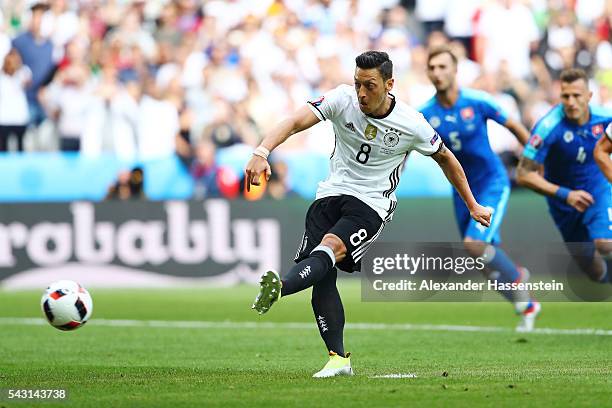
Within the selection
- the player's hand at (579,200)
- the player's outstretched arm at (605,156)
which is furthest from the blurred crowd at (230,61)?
the player's outstretched arm at (605,156)

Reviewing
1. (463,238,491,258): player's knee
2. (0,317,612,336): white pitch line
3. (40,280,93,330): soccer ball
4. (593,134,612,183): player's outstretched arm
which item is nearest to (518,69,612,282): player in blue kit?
(0,317,612,336): white pitch line

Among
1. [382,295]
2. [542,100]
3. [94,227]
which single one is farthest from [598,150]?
[542,100]

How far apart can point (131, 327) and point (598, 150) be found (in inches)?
247

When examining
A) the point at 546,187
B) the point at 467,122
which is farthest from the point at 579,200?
the point at 467,122

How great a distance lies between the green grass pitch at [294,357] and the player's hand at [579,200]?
→ 137 cm

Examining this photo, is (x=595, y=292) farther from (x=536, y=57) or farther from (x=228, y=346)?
(x=536, y=57)

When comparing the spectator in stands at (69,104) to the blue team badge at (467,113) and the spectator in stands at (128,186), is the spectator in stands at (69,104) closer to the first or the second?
the spectator in stands at (128,186)

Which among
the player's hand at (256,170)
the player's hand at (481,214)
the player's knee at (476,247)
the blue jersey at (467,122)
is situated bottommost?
the player's knee at (476,247)

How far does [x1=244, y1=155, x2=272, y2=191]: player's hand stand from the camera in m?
8.71

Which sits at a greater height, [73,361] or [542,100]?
[542,100]

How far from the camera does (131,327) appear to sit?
49.3 feet

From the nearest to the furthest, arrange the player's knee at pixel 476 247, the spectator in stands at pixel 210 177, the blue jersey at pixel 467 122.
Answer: the blue jersey at pixel 467 122 → the player's knee at pixel 476 247 → the spectator in stands at pixel 210 177

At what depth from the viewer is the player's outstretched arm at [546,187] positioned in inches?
516

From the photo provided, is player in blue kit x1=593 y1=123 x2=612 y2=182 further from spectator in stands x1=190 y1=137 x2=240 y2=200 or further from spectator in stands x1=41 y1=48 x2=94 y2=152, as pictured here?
spectator in stands x1=41 y1=48 x2=94 y2=152
